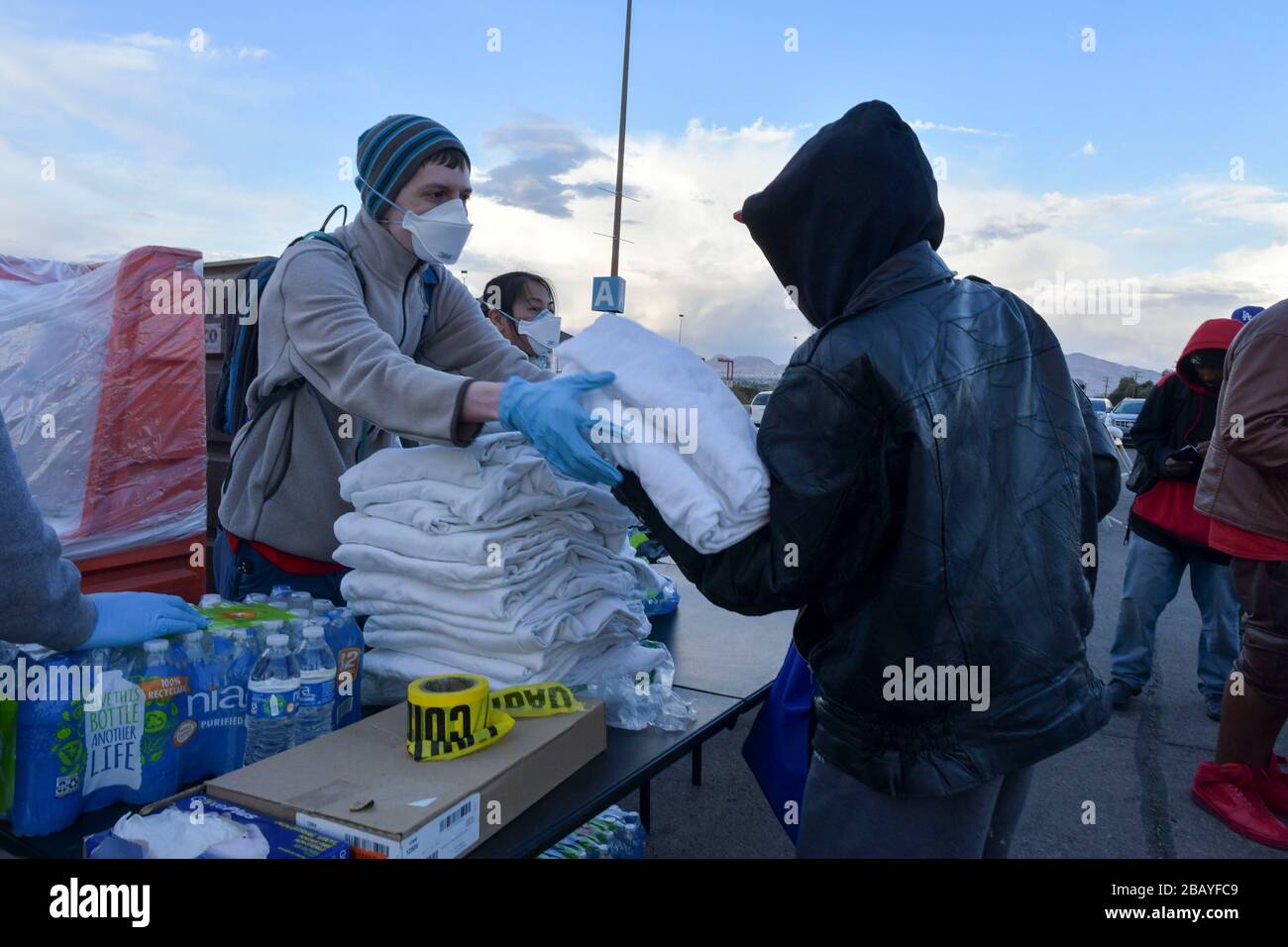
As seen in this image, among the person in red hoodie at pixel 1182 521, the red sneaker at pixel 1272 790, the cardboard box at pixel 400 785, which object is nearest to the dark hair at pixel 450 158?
the cardboard box at pixel 400 785

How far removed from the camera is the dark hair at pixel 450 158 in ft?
6.48

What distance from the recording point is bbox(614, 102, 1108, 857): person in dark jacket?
1247mm

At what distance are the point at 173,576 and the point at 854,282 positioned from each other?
11.9 ft

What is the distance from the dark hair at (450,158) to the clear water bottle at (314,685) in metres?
1.08

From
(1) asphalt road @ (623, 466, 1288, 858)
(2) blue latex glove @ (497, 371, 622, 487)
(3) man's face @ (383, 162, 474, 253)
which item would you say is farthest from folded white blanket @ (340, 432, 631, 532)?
(1) asphalt road @ (623, 466, 1288, 858)

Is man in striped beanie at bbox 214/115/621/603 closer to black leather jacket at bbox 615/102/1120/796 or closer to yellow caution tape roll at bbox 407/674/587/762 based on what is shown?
yellow caution tape roll at bbox 407/674/587/762

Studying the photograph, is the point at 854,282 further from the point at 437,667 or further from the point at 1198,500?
the point at 1198,500

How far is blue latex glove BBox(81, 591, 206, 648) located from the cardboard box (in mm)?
275

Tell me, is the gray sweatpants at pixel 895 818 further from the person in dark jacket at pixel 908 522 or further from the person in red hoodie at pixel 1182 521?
the person in red hoodie at pixel 1182 521

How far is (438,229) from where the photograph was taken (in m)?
1.97

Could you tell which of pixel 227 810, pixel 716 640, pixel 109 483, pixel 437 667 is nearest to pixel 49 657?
pixel 227 810

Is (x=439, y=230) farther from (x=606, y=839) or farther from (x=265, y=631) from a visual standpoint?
(x=606, y=839)

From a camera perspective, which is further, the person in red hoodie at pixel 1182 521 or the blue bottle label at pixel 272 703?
the person in red hoodie at pixel 1182 521
